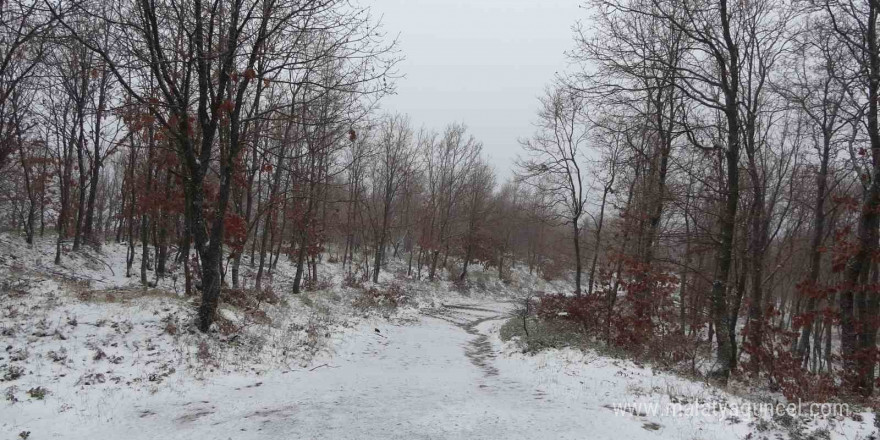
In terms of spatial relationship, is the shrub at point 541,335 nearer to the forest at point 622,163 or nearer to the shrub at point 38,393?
the forest at point 622,163

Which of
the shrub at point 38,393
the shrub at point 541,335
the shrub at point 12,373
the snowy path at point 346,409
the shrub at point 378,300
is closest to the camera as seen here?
the snowy path at point 346,409

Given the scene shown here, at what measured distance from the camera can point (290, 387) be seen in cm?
728

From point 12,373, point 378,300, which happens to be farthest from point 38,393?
point 378,300

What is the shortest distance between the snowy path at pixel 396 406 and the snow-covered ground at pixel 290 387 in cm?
3

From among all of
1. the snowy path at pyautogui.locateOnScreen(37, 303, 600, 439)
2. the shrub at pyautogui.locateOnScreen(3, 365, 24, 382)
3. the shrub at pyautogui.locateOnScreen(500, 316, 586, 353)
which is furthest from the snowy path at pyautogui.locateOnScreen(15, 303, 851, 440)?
the shrub at pyautogui.locateOnScreen(500, 316, 586, 353)

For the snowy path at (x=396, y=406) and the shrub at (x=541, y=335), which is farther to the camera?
the shrub at (x=541, y=335)

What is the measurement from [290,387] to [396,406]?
1.99 metres

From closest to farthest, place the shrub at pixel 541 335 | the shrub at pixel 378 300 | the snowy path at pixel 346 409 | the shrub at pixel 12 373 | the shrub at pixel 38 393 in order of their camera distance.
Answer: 1. the snowy path at pixel 346 409
2. the shrub at pixel 38 393
3. the shrub at pixel 12 373
4. the shrub at pixel 541 335
5. the shrub at pixel 378 300

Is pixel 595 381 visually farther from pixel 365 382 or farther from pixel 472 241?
pixel 472 241

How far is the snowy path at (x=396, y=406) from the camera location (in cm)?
524

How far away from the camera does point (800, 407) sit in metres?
6.12

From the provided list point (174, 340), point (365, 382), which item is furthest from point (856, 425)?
point (174, 340)

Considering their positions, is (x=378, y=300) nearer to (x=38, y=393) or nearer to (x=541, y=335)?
(x=541, y=335)

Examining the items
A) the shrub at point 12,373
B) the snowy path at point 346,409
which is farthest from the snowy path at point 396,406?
the shrub at point 12,373
